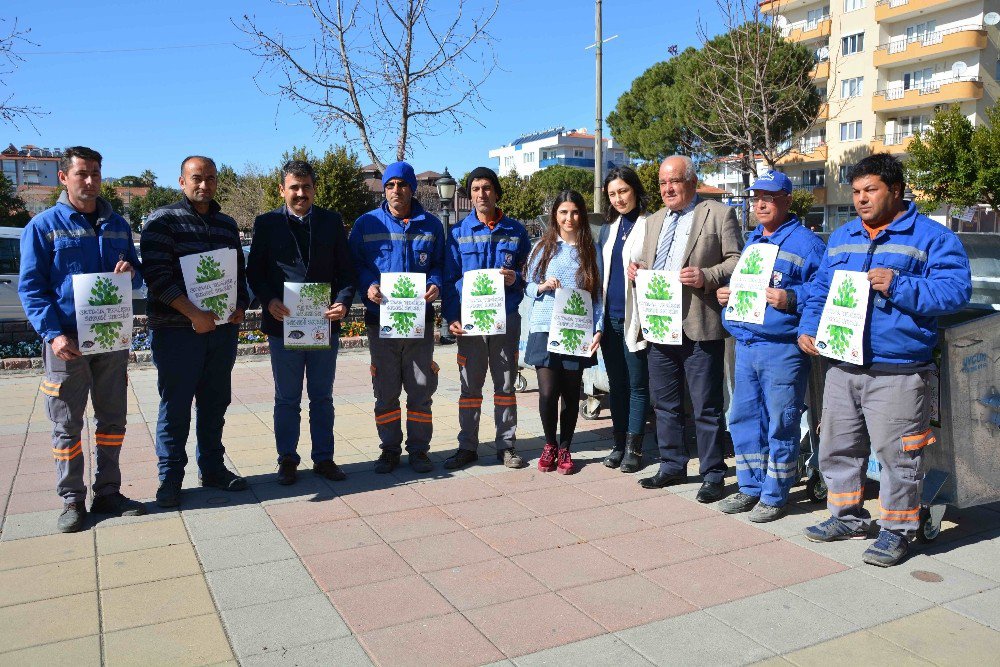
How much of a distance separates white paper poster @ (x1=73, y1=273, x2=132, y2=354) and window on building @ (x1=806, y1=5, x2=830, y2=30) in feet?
180

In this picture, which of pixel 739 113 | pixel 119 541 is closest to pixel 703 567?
pixel 119 541

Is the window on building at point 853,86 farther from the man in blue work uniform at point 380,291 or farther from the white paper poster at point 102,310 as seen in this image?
the white paper poster at point 102,310

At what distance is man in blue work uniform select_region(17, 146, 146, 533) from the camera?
15.1 ft

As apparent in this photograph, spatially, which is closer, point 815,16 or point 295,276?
point 295,276

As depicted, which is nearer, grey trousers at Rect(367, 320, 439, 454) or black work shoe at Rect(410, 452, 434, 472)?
grey trousers at Rect(367, 320, 439, 454)

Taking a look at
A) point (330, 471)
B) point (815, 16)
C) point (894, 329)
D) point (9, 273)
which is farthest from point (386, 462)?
point (815, 16)

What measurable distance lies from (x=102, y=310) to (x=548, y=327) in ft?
9.41

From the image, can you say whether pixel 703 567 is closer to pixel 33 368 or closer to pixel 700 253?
pixel 700 253

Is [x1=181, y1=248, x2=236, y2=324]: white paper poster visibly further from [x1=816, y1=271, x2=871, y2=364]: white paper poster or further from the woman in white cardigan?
[x1=816, y1=271, x2=871, y2=364]: white paper poster

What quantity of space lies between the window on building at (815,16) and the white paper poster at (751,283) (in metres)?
53.4

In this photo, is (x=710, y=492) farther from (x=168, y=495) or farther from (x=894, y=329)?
(x=168, y=495)

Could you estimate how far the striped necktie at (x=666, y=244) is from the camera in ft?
17.8

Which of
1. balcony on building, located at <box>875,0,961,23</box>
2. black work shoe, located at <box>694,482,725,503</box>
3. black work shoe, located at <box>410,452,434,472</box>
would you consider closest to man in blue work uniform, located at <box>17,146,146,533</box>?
black work shoe, located at <box>410,452,434,472</box>

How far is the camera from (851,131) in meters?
49.8
